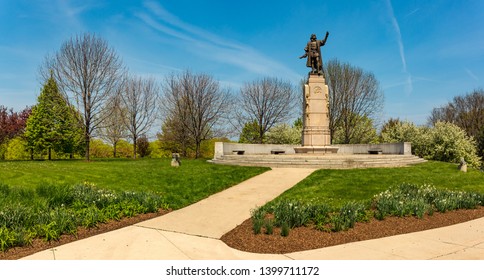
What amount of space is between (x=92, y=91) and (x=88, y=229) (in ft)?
68.5

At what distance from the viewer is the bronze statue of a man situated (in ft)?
81.2

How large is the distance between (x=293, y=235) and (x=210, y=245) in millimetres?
1691

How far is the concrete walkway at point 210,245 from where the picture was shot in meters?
5.48

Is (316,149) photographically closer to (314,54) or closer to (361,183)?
(314,54)

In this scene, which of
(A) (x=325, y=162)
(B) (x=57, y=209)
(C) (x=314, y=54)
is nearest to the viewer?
(B) (x=57, y=209)

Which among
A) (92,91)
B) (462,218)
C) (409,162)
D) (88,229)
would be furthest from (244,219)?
(92,91)

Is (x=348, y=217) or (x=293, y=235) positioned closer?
(x=293, y=235)

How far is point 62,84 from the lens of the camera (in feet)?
82.8

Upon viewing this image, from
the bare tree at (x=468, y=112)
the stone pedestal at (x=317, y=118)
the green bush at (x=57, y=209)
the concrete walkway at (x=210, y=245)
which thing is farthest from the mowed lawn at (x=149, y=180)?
the bare tree at (x=468, y=112)

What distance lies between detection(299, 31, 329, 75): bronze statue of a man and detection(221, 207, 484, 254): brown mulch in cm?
1826

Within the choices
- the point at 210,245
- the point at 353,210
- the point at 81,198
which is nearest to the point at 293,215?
the point at 353,210

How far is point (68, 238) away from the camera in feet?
21.4

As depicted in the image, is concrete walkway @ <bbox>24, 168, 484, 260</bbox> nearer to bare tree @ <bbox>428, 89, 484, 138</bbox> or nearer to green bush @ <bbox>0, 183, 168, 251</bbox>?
green bush @ <bbox>0, 183, 168, 251</bbox>

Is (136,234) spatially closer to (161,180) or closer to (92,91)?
(161,180)
